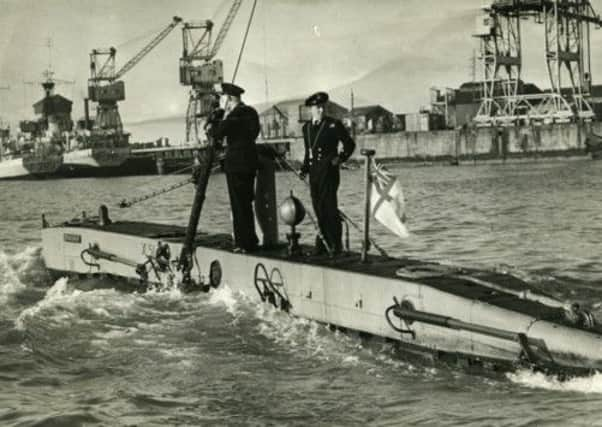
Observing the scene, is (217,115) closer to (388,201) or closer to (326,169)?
(326,169)

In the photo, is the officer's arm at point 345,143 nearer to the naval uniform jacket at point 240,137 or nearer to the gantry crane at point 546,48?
the naval uniform jacket at point 240,137

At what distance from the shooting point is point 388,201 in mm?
10125

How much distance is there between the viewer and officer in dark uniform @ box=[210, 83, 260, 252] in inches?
482

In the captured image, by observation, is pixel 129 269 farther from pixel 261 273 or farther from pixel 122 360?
pixel 122 360

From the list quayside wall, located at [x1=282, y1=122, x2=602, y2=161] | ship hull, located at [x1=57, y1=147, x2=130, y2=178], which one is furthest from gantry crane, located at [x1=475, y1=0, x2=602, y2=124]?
ship hull, located at [x1=57, y1=147, x2=130, y2=178]

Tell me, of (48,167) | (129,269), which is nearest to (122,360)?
(129,269)

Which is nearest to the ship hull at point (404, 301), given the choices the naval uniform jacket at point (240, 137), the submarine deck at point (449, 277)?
the submarine deck at point (449, 277)

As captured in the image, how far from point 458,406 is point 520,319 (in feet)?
3.17

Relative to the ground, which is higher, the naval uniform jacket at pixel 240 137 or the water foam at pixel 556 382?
the naval uniform jacket at pixel 240 137

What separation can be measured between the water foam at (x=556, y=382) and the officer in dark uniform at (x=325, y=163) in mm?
3855

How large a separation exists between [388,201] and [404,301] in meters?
1.32

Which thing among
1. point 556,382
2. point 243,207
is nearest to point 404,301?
point 556,382

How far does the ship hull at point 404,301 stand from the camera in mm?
8047

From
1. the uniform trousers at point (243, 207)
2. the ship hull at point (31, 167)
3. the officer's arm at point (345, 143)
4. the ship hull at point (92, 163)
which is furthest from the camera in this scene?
the ship hull at point (92, 163)
